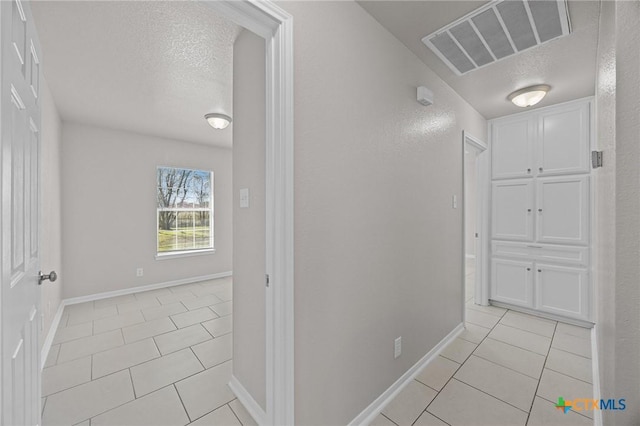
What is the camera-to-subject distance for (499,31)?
5.73 ft

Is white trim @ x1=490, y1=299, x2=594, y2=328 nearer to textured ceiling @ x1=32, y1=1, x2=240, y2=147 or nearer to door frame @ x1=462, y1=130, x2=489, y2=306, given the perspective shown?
door frame @ x1=462, y1=130, x2=489, y2=306

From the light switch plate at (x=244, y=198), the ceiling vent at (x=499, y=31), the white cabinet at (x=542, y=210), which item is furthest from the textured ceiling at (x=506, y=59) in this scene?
the light switch plate at (x=244, y=198)

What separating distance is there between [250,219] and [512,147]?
3.40 m

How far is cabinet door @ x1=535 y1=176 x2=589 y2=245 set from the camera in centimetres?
285

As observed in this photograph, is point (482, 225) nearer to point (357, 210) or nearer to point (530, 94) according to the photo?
point (530, 94)

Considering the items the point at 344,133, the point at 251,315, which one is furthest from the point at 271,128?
the point at 251,315

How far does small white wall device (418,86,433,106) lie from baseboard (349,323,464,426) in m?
2.07

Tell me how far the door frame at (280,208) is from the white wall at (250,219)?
0.85ft

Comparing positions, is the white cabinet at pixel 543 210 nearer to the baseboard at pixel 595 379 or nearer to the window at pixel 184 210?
the baseboard at pixel 595 379

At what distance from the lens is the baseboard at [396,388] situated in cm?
162

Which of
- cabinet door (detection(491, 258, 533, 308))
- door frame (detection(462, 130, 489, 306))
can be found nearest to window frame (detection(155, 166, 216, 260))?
door frame (detection(462, 130, 489, 306))

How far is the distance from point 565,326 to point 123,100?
5553 mm

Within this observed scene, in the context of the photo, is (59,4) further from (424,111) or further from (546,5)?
(546,5)

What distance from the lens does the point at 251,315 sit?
1637 mm
